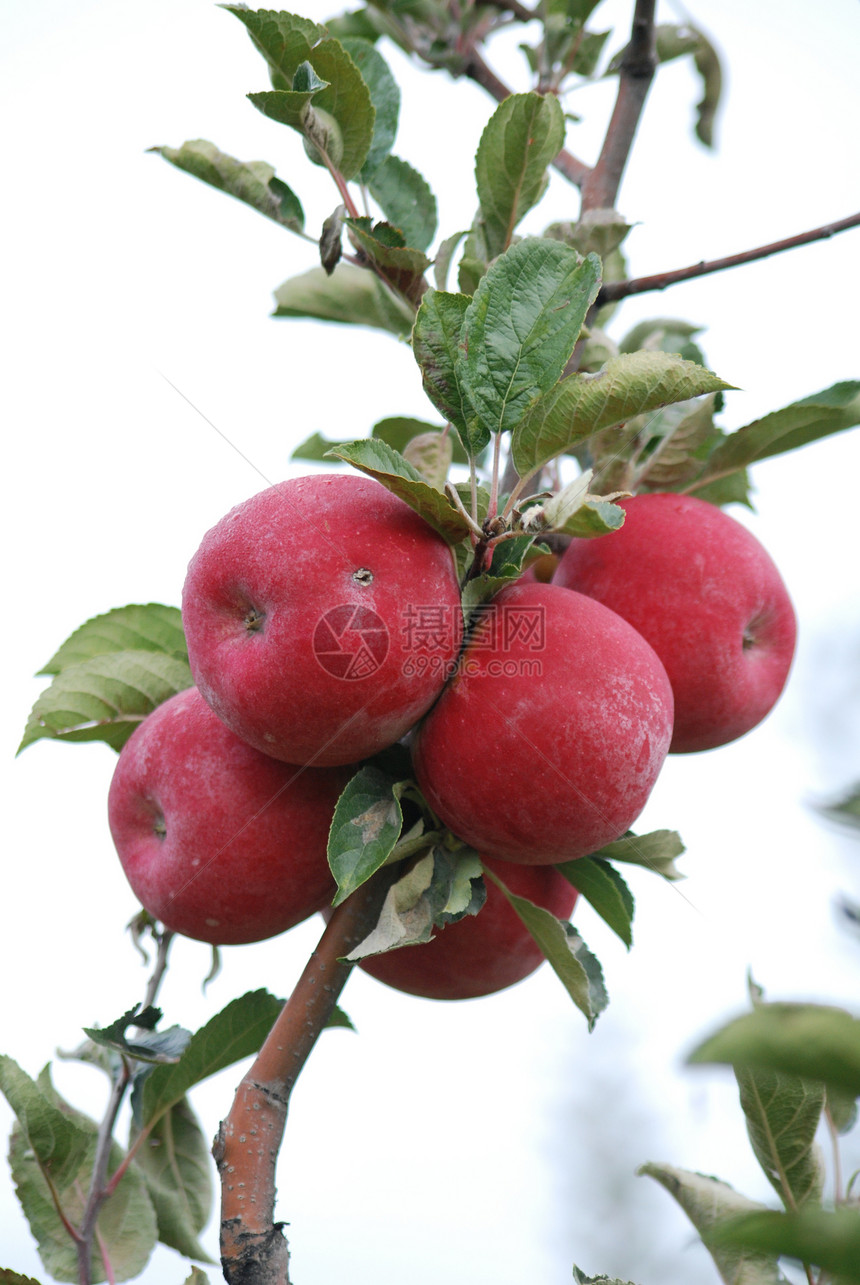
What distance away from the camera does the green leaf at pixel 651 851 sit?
41.3 inches

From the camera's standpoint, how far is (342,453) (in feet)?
2.68

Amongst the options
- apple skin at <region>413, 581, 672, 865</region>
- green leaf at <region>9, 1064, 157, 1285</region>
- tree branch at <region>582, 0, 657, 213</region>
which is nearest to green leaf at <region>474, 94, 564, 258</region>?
tree branch at <region>582, 0, 657, 213</region>

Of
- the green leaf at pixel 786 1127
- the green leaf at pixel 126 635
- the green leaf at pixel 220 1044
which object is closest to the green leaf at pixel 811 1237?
the green leaf at pixel 786 1127

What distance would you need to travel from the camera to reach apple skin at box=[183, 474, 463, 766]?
0.87 m

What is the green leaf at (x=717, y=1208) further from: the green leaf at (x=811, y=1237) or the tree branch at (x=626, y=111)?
the tree branch at (x=626, y=111)

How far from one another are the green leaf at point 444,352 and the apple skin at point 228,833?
1.20 feet

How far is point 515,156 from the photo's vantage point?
1.09 m

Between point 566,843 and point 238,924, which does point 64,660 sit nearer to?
point 238,924

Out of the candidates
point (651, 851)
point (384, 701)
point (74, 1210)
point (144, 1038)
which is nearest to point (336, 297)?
point (384, 701)

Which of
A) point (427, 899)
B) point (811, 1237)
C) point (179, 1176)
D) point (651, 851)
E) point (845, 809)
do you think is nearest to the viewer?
point (811, 1237)

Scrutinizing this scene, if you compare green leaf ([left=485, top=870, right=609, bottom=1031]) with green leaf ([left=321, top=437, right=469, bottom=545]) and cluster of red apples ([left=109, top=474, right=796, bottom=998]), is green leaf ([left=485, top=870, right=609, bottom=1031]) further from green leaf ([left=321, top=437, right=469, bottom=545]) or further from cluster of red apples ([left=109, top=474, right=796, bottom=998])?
green leaf ([left=321, top=437, right=469, bottom=545])

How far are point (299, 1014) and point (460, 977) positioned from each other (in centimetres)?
26

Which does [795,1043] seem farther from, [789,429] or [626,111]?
[626,111]
